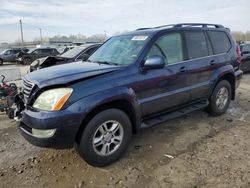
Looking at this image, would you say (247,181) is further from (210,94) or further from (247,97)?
(247,97)

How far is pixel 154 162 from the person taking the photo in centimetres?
369

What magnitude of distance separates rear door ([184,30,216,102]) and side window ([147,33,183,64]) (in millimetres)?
226

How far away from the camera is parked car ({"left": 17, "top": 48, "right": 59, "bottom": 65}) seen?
79.7ft

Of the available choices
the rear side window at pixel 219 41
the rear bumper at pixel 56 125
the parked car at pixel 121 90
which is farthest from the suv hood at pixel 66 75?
the rear side window at pixel 219 41

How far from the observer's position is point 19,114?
3.58m

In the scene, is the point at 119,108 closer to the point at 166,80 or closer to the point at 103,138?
the point at 103,138

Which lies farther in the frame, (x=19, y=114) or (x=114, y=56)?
(x=114, y=56)

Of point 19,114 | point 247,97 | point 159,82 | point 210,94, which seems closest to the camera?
point 19,114

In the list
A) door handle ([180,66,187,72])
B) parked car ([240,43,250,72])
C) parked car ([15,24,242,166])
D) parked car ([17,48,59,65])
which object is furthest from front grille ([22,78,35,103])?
parked car ([17,48,59,65])

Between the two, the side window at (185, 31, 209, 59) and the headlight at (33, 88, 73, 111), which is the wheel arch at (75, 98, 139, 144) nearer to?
the headlight at (33, 88, 73, 111)

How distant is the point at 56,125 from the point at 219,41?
13.1 feet

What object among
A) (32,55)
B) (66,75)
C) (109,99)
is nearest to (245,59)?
(109,99)

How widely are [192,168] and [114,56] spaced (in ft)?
6.98

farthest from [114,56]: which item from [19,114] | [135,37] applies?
[19,114]
